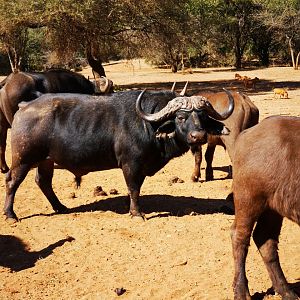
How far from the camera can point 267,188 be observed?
15.6ft

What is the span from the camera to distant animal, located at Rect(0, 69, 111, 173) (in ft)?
36.8

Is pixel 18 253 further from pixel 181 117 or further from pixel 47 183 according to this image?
pixel 181 117

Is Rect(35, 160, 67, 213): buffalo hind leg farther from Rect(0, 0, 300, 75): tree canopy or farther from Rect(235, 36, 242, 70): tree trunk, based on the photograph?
Rect(235, 36, 242, 70): tree trunk

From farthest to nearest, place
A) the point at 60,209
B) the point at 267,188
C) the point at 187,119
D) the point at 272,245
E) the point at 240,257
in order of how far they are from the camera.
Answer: the point at 60,209, the point at 187,119, the point at 272,245, the point at 240,257, the point at 267,188

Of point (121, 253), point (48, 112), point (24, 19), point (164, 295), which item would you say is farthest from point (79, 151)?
point (24, 19)

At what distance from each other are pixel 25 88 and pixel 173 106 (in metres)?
5.04

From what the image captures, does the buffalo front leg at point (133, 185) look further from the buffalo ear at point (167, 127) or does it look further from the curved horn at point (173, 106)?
the curved horn at point (173, 106)

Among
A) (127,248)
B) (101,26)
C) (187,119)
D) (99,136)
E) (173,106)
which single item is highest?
(173,106)

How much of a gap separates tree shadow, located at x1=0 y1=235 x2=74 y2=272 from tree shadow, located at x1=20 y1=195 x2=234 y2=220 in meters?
1.00

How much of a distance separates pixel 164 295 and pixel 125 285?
52 centimetres

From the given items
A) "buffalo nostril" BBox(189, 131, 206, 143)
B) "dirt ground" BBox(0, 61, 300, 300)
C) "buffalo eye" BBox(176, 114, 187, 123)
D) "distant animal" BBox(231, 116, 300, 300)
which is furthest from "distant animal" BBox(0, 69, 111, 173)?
"distant animal" BBox(231, 116, 300, 300)

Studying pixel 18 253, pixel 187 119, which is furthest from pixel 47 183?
pixel 187 119

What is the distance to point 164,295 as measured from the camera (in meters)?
5.54

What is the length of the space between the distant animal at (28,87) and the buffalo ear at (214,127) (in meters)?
5.02
